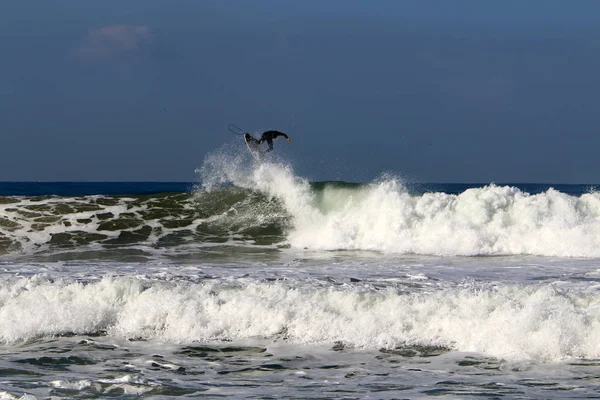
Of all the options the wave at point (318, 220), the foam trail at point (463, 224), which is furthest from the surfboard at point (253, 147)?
the foam trail at point (463, 224)

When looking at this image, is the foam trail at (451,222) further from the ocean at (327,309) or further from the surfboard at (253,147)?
the surfboard at (253,147)

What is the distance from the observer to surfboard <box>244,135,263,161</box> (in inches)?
884

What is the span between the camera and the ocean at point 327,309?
7.53 m

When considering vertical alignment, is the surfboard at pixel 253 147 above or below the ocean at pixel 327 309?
above

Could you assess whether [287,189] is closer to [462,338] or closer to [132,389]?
[462,338]

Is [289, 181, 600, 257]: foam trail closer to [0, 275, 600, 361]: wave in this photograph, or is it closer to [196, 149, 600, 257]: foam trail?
[196, 149, 600, 257]: foam trail

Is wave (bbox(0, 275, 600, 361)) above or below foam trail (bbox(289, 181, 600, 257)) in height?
below

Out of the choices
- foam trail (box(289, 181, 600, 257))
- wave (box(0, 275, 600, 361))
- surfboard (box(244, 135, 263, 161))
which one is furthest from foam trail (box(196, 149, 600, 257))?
wave (box(0, 275, 600, 361))

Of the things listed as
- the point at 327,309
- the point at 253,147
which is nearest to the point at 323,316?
the point at 327,309

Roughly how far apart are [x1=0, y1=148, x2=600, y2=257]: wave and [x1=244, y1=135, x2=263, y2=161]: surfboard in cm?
59

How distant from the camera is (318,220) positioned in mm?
20672

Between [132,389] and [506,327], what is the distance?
14.7 feet

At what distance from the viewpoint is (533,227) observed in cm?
1842

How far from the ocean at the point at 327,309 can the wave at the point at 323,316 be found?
3 centimetres
